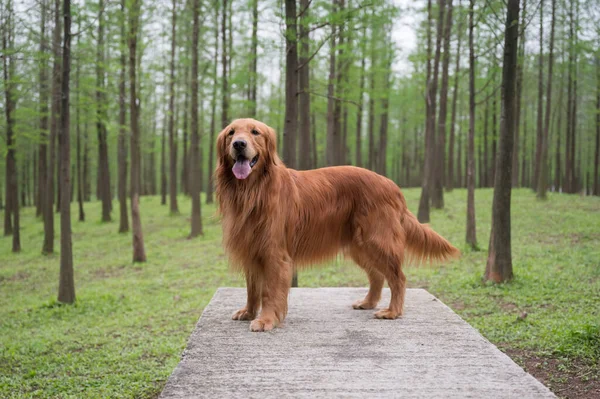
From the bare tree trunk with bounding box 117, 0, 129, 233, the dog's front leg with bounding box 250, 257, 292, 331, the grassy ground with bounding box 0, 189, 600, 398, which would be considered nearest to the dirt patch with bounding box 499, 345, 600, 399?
the grassy ground with bounding box 0, 189, 600, 398

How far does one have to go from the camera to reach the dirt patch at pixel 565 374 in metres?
3.83

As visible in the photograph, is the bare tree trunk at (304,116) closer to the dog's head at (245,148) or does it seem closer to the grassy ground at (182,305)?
the grassy ground at (182,305)

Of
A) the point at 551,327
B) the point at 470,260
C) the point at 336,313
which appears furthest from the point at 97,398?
the point at 470,260

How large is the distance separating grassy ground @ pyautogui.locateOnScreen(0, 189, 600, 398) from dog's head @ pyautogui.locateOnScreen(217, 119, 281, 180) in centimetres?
76

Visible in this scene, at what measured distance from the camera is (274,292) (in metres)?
3.64

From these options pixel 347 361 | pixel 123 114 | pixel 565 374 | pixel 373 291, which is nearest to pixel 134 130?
pixel 123 114

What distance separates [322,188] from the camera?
3.93 metres

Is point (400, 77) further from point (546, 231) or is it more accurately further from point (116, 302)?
point (116, 302)

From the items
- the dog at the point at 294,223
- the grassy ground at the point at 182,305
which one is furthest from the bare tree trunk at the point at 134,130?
the dog at the point at 294,223

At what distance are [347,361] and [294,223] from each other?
1.23 meters

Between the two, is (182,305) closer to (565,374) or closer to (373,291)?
(373,291)

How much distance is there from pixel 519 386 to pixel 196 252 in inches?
426

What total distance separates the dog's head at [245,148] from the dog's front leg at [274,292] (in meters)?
0.76

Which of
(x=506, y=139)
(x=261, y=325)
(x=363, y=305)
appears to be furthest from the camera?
(x=506, y=139)
